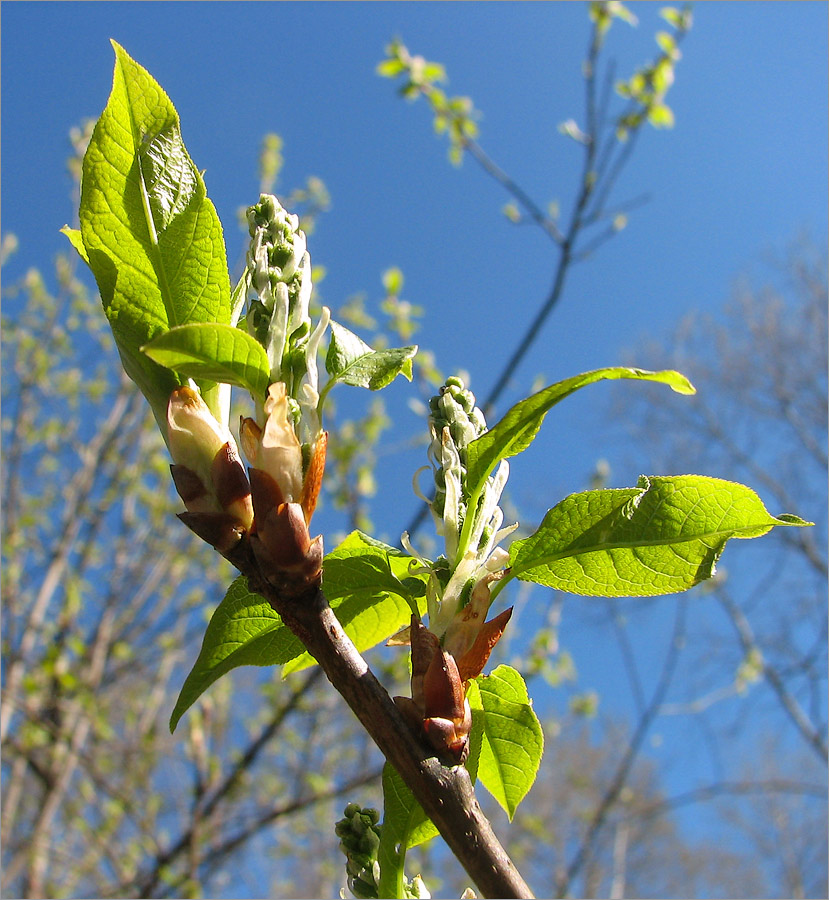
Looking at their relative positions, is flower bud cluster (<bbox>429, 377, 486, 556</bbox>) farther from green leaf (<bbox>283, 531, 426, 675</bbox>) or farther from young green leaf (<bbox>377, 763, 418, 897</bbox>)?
young green leaf (<bbox>377, 763, 418, 897</bbox>)

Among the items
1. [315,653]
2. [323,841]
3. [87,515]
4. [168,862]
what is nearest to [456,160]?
[87,515]

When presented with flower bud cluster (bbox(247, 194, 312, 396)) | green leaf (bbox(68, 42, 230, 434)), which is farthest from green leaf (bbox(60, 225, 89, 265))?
flower bud cluster (bbox(247, 194, 312, 396))

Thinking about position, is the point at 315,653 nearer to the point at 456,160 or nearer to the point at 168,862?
the point at 168,862

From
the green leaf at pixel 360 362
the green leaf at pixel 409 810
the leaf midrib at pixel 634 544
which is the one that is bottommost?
the green leaf at pixel 409 810

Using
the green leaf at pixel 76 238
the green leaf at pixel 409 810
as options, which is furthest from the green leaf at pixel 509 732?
the green leaf at pixel 76 238

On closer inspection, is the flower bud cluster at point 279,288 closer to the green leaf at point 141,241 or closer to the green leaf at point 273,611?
the green leaf at point 141,241

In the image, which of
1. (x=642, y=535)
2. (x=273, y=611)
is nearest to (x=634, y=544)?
(x=642, y=535)

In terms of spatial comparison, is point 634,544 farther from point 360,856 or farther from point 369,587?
point 360,856
